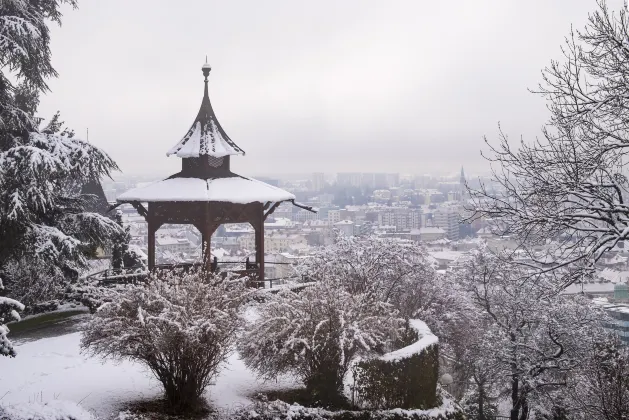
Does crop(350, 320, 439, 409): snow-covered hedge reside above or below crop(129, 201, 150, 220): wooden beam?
below

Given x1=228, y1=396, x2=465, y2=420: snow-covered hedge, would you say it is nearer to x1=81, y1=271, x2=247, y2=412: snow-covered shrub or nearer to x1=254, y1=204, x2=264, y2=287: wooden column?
x1=81, y1=271, x2=247, y2=412: snow-covered shrub

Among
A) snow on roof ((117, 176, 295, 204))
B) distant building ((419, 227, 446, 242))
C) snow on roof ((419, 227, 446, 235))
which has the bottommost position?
distant building ((419, 227, 446, 242))

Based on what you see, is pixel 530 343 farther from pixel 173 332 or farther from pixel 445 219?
pixel 445 219

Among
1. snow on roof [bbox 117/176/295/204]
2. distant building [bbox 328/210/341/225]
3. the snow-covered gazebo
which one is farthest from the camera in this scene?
distant building [bbox 328/210/341/225]

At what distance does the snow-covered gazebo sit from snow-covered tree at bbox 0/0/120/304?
2.69 metres

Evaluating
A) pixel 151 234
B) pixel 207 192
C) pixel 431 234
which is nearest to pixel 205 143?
pixel 207 192

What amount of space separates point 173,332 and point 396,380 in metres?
3.70

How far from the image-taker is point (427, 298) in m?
27.3

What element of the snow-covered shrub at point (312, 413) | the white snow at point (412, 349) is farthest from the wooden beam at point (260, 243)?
the snow-covered shrub at point (312, 413)

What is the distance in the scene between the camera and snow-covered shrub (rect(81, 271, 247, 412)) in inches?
338

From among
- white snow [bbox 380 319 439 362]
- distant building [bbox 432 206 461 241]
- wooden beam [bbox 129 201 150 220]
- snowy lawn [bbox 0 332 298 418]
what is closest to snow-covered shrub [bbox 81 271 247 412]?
snowy lawn [bbox 0 332 298 418]

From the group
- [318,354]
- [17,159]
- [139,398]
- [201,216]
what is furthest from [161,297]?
[201,216]

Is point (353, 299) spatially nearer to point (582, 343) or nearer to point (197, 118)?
point (197, 118)

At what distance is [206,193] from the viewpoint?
51.2 ft
